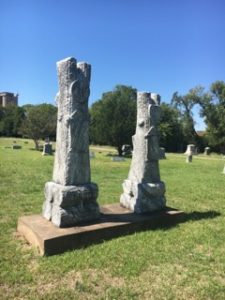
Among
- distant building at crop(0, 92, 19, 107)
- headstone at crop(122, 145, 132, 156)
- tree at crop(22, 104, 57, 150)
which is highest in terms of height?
distant building at crop(0, 92, 19, 107)

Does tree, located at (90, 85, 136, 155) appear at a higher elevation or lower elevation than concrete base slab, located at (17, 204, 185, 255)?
higher

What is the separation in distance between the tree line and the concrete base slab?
1133cm

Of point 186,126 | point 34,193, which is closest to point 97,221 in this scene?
point 34,193

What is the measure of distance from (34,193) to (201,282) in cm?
550

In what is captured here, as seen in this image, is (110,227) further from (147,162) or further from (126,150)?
(126,150)

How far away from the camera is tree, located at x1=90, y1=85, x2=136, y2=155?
82.4ft

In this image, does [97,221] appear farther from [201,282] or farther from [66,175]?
[201,282]

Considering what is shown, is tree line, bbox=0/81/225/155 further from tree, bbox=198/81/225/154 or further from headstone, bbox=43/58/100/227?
headstone, bbox=43/58/100/227

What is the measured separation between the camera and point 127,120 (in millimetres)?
25062

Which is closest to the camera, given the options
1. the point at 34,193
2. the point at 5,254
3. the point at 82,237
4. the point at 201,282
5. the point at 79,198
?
the point at 201,282

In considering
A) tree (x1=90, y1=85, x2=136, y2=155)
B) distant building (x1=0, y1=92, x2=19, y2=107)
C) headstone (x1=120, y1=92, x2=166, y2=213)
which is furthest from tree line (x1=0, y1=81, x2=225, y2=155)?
distant building (x1=0, y1=92, x2=19, y2=107)

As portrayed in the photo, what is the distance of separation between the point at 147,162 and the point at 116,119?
19.5 meters

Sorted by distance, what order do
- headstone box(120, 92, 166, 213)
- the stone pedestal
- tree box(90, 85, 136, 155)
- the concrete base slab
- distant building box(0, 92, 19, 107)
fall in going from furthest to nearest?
distant building box(0, 92, 19, 107) < tree box(90, 85, 136, 155) < headstone box(120, 92, 166, 213) < the stone pedestal < the concrete base slab

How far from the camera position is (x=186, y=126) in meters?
45.2
